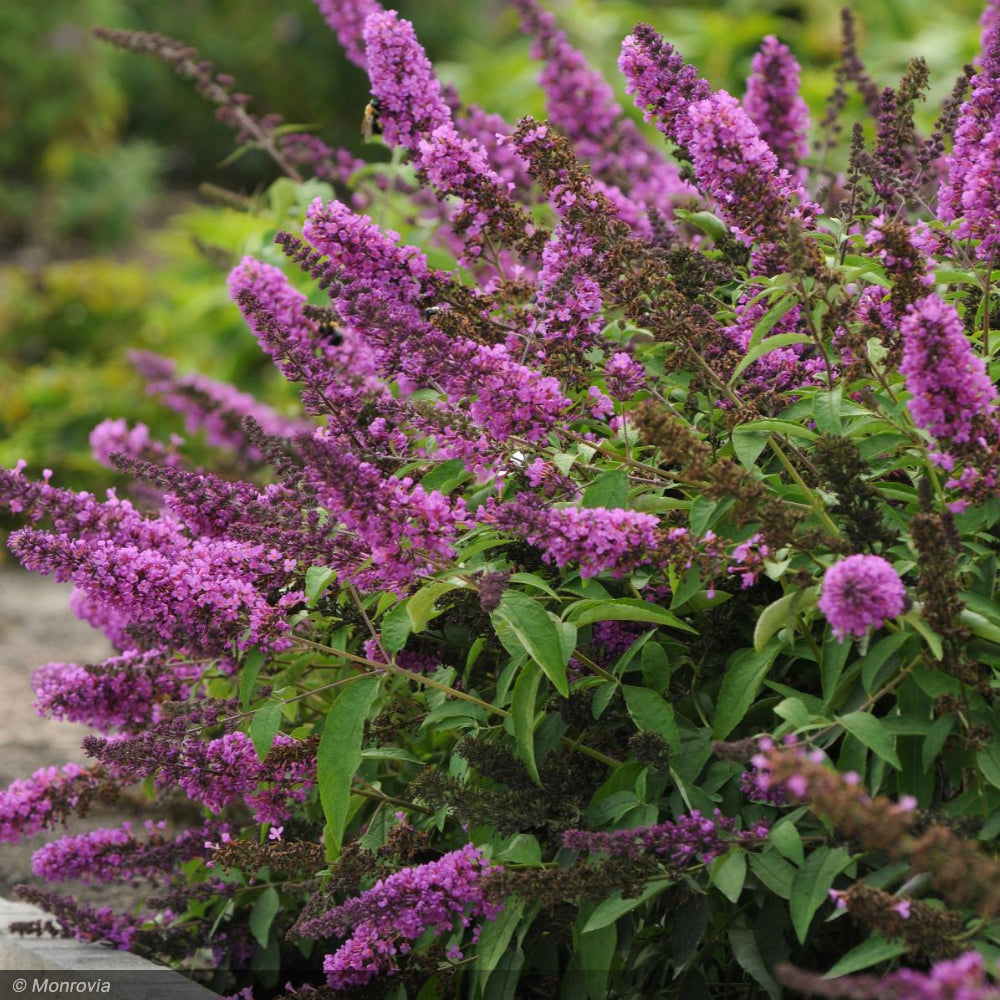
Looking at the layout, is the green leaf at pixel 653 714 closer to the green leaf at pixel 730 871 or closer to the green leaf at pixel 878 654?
the green leaf at pixel 730 871

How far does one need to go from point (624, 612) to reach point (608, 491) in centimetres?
21

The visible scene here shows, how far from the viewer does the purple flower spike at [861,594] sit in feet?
6.25

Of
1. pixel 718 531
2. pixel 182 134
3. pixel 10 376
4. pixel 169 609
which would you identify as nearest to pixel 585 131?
pixel 718 531

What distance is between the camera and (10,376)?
9688 mm

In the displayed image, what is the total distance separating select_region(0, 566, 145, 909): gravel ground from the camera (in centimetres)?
408

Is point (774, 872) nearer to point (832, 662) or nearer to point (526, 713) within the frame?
point (832, 662)

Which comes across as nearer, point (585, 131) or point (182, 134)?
point (585, 131)

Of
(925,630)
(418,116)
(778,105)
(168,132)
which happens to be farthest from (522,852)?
(168,132)

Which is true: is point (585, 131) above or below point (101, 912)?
above

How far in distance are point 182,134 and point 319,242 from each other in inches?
721

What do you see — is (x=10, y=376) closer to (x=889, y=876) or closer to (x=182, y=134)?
(x=889, y=876)

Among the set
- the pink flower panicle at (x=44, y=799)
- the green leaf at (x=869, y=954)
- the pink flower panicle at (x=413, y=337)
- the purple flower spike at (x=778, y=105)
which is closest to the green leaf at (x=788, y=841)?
the green leaf at (x=869, y=954)

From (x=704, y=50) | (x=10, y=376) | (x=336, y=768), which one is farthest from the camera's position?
(x=704, y=50)

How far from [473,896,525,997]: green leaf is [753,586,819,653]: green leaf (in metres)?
0.65
